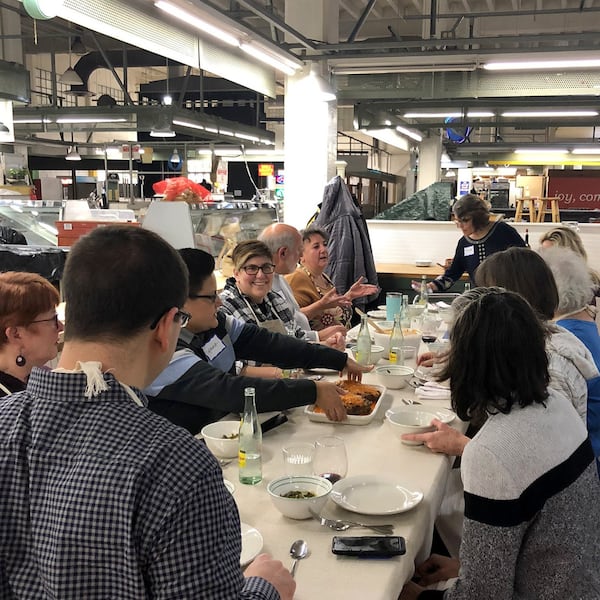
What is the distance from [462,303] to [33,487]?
143 centimetres

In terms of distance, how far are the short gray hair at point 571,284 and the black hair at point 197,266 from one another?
66.6 inches

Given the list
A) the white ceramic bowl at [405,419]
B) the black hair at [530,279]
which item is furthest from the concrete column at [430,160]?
the white ceramic bowl at [405,419]

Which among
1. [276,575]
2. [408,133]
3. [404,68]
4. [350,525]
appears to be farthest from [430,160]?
[276,575]

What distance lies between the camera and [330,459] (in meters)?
1.96

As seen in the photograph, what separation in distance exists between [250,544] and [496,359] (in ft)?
2.78

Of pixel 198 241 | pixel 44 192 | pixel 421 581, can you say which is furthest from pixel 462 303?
pixel 44 192

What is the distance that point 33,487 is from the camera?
40.0 inches

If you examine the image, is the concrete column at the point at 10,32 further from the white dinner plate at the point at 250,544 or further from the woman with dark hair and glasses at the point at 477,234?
the white dinner plate at the point at 250,544

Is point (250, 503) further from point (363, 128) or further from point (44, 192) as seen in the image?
point (44, 192)

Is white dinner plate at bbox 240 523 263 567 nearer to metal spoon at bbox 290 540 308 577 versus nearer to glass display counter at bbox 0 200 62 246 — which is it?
metal spoon at bbox 290 540 308 577

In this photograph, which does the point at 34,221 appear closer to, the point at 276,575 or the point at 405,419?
the point at 405,419

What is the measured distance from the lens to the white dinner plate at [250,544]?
1.56 metres

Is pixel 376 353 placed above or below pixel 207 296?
below

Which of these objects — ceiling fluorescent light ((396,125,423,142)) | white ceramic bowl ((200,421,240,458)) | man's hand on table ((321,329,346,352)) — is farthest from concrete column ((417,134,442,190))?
white ceramic bowl ((200,421,240,458))
